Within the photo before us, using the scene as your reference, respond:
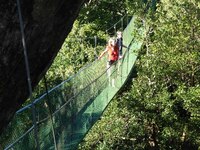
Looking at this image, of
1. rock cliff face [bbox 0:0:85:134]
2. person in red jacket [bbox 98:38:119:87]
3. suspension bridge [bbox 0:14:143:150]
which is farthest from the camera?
person in red jacket [bbox 98:38:119:87]

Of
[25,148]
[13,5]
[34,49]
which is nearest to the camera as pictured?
[13,5]

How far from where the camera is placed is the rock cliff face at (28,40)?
1.52m

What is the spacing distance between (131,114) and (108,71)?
2899 millimetres

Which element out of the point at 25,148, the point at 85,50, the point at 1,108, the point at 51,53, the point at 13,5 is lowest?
the point at 85,50

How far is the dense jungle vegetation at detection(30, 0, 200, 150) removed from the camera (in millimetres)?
9789

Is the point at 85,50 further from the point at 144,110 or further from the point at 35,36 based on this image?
the point at 35,36

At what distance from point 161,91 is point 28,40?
8.75 meters

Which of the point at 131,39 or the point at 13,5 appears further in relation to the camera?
the point at 131,39

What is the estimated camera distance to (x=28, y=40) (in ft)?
5.16

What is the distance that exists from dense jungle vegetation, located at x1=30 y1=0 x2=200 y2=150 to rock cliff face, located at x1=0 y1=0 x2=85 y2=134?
25.7 feet

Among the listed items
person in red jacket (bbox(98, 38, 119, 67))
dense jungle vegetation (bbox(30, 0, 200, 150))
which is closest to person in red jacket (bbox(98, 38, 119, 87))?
person in red jacket (bbox(98, 38, 119, 67))

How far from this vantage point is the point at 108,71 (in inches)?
310

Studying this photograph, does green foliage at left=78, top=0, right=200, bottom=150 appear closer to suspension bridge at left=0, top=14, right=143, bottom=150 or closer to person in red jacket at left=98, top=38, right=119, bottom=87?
suspension bridge at left=0, top=14, right=143, bottom=150

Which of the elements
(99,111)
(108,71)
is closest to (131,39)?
(108,71)
